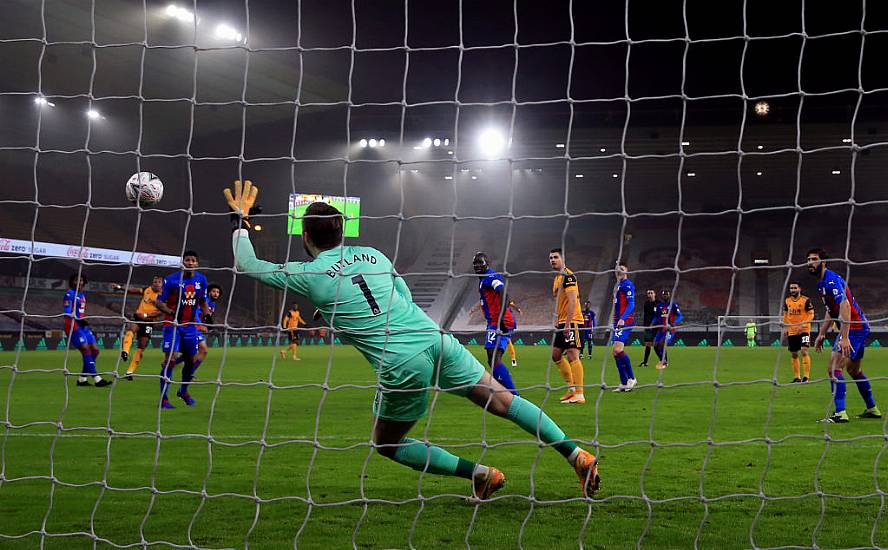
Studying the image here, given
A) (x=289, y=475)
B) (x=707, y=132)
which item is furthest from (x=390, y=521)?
(x=707, y=132)

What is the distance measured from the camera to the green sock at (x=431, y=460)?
14.4ft

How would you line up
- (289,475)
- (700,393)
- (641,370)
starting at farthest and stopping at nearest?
(641,370) < (700,393) < (289,475)

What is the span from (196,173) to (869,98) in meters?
29.3

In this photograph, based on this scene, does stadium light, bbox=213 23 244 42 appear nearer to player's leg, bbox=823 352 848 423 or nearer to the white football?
the white football

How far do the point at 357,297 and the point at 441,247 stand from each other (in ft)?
137

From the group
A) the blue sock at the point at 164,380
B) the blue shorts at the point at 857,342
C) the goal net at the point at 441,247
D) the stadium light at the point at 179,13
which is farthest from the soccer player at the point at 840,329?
the stadium light at the point at 179,13

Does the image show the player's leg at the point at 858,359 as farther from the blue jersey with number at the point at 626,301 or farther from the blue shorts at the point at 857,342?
the blue jersey with number at the point at 626,301

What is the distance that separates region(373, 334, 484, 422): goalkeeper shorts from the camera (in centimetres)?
411

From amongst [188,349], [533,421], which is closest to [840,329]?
[533,421]

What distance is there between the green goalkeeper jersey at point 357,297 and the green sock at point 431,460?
499 mm

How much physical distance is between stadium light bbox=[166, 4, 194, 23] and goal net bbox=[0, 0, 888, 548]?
0.62 m

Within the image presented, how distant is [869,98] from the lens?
3438cm

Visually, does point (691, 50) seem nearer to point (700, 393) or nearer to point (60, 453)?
point (700, 393)

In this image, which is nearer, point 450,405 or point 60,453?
point 60,453
